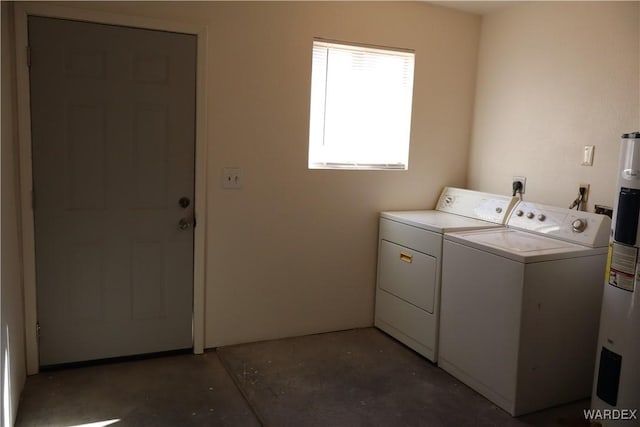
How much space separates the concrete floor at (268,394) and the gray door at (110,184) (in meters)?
0.26

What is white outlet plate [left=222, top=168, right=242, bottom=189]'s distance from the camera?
3.14 m

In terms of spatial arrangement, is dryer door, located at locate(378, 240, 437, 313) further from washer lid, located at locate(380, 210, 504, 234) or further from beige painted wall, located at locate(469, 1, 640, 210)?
beige painted wall, located at locate(469, 1, 640, 210)

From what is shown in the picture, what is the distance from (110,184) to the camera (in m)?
2.89

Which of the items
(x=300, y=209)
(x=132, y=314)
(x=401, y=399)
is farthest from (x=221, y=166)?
(x=401, y=399)

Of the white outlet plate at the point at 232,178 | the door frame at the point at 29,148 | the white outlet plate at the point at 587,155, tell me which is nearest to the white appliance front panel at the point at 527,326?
Result: the white outlet plate at the point at 587,155

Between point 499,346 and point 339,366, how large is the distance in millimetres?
982

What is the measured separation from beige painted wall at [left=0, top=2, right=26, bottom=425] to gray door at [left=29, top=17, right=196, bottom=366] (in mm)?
112

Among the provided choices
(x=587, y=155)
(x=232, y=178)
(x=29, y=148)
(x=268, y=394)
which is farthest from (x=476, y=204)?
(x=29, y=148)

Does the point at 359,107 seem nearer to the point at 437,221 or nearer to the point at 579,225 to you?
the point at 437,221

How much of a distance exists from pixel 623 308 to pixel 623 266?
20 centimetres

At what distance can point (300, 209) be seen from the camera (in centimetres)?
341

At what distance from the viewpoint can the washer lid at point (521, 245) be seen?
254 cm

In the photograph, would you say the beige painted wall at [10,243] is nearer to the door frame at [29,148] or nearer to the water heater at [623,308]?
the door frame at [29,148]

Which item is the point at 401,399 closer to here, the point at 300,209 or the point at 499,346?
the point at 499,346
